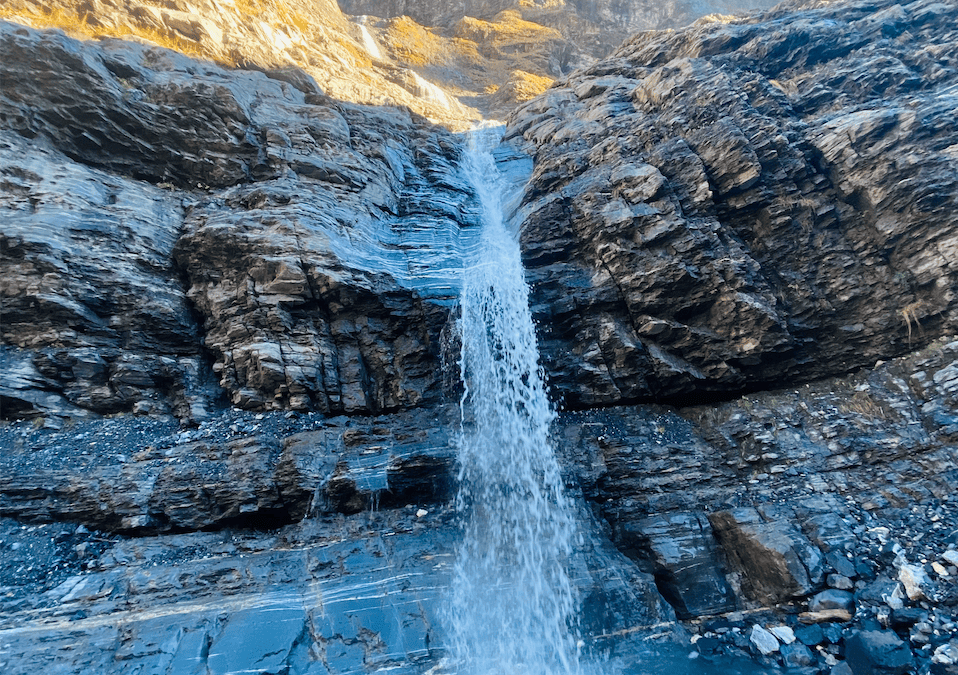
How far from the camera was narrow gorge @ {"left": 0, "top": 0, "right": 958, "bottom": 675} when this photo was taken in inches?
257

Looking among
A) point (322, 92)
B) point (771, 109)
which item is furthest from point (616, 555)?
point (322, 92)

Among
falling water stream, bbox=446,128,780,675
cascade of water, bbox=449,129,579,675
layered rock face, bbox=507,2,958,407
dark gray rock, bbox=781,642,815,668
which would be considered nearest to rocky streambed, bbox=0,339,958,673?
dark gray rock, bbox=781,642,815,668

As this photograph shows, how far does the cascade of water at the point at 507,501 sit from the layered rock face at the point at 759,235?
944mm

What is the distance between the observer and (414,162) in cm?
1644

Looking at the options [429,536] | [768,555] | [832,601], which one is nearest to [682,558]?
[768,555]

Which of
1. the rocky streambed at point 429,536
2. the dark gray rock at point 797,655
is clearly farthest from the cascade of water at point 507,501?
the dark gray rock at point 797,655

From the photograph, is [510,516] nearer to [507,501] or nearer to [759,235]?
[507,501]

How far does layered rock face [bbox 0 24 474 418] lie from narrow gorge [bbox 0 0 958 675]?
0.08 m

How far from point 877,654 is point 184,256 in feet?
48.9

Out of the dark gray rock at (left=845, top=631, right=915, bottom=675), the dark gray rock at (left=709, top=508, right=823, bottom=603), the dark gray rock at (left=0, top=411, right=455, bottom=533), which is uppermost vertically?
the dark gray rock at (left=0, top=411, right=455, bottom=533)

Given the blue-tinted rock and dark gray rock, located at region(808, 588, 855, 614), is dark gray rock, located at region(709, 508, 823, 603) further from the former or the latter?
the blue-tinted rock

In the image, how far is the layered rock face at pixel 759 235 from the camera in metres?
9.62

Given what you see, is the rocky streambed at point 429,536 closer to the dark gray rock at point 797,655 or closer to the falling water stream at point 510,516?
the dark gray rock at point 797,655

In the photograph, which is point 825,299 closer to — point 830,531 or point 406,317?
point 830,531
